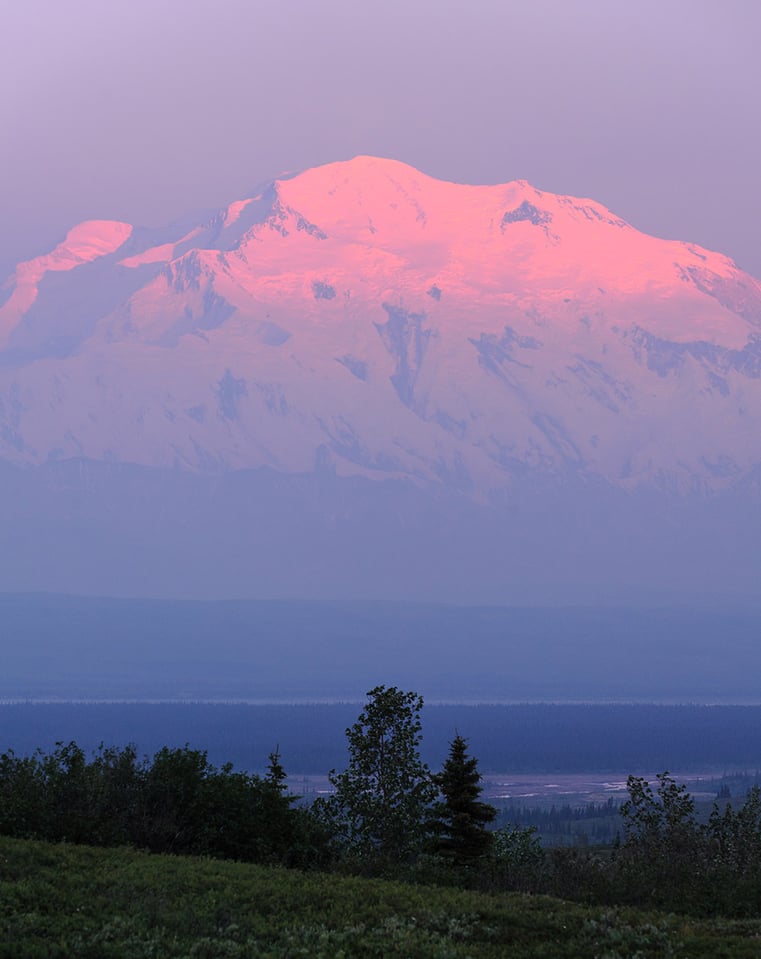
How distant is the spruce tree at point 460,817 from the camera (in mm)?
70938

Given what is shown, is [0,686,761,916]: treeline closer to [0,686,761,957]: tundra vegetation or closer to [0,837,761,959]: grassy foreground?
[0,686,761,957]: tundra vegetation

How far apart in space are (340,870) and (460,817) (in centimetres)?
1210

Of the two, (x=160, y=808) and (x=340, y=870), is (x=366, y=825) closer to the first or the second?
(x=340, y=870)

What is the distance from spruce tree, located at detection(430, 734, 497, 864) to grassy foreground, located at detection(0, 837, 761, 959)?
840 inches

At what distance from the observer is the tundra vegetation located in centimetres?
4119

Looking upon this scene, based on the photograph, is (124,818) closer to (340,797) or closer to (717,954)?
(340,797)

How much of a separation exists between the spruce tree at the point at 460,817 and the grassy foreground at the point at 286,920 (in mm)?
21335

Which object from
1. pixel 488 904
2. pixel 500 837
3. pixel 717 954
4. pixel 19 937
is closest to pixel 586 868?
pixel 488 904

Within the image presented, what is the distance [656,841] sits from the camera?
7662cm

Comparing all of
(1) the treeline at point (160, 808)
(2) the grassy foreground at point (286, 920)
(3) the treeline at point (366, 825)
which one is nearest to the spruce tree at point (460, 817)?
(3) the treeline at point (366, 825)

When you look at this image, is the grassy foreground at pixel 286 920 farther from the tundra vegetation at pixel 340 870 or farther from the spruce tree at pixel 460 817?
the spruce tree at pixel 460 817

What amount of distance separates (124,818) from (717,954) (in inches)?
1224

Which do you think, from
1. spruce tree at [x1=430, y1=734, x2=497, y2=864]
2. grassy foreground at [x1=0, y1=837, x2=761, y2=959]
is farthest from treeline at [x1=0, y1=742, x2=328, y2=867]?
grassy foreground at [x1=0, y1=837, x2=761, y2=959]

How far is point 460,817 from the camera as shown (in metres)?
71.8
